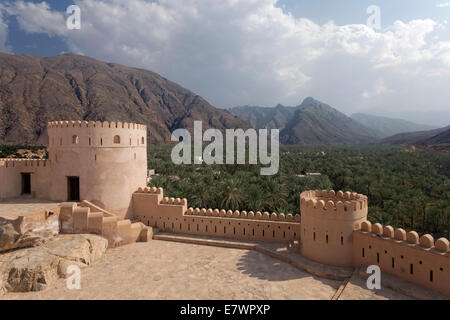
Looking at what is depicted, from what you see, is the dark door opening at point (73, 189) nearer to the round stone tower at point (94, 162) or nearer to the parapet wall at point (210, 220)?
the round stone tower at point (94, 162)

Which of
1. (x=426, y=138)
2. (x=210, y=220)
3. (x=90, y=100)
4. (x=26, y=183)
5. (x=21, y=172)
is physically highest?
(x=90, y=100)

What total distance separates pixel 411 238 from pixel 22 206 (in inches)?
555

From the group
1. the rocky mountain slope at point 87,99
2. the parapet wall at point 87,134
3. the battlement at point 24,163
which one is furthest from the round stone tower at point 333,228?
the rocky mountain slope at point 87,99

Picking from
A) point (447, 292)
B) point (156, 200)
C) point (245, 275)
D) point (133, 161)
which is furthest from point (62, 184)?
point (447, 292)

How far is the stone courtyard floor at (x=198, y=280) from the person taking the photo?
7.57m

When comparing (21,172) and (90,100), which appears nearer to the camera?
(21,172)

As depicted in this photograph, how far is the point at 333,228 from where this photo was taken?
8922mm

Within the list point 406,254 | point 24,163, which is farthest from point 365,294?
point 24,163

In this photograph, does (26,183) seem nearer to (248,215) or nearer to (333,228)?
(248,215)

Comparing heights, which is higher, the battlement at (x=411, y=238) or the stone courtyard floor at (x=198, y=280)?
the battlement at (x=411, y=238)

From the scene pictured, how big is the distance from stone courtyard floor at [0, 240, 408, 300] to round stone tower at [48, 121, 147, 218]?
2.74 m

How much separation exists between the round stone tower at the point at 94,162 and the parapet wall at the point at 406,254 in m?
9.79

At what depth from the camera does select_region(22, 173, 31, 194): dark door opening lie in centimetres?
1352

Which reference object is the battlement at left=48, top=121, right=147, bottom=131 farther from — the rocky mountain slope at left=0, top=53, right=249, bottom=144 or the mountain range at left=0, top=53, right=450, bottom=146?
the rocky mountain slope at left=0, top=53, right=249, bottom=144
